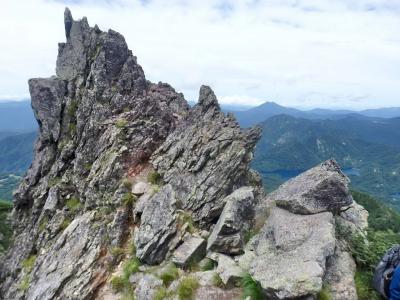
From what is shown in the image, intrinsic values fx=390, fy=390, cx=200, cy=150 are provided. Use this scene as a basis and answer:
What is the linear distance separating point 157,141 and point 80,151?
7403 mm

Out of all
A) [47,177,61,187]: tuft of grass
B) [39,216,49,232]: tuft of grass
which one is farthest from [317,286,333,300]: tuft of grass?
[47,177,61,187]: tuft of grass

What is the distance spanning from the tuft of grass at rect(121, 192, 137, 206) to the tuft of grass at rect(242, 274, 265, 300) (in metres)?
12.6

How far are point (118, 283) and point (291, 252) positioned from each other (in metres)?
10.5

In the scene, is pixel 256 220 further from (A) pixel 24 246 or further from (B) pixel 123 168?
(A) pixel 24 246

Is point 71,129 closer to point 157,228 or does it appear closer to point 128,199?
point 128,199

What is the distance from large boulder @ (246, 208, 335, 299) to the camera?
645 inches

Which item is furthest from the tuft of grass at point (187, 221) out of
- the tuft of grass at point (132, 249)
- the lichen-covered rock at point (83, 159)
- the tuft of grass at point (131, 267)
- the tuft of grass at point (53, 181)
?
the tuft of grass at point (53, 181)

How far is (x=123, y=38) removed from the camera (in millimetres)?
44250

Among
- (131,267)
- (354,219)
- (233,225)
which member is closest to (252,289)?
(233,225)

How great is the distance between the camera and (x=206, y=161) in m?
29.7

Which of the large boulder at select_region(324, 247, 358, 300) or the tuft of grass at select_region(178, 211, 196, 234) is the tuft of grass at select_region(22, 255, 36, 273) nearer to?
the tuft of grass at select_region(178, 211, 196, 234)

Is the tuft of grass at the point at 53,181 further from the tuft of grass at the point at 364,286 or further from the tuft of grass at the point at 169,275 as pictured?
the tuft of grass at the point at 364,286

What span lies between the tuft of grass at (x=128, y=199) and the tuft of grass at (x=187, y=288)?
32.7 feet

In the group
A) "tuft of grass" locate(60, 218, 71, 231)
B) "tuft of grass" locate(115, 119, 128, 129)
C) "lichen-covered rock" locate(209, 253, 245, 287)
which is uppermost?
"tuft of grass" locate(115, 119, 128, 129)
